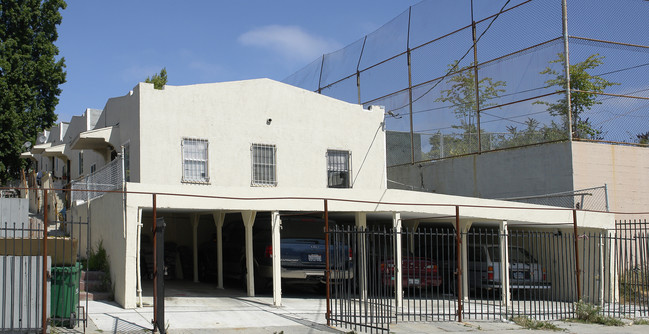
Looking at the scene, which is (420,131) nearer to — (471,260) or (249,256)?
(471,260)

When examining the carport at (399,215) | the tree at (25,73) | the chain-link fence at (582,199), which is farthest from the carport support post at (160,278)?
the tree at (25,73)

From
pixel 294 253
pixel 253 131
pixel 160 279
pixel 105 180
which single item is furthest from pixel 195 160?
pixel 160 279

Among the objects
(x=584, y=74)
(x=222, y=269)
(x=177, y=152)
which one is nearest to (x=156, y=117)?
(x=177, y=152)

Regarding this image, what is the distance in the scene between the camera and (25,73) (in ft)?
94.3

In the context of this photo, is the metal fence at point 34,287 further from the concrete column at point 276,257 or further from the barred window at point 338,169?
the barred window at point 338,169

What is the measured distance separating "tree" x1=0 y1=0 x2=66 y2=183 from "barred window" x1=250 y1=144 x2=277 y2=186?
1447cm

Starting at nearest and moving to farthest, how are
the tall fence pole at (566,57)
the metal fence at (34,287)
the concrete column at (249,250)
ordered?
the metal fence at (34,287) < the concrete column at (249,250) < the tall fence pole at (566,57)

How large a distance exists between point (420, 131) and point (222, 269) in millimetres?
11291

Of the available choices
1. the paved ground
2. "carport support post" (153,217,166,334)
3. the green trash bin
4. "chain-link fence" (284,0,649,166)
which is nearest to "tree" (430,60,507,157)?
"chain-link fence" (284,0,649,166)

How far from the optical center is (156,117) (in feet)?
57.8

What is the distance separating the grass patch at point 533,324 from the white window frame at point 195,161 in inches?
366

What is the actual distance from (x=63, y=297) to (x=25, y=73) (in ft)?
70.4

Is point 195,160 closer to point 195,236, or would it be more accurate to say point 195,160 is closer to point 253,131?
point 253,131

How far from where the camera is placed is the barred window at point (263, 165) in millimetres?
19047
